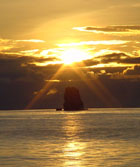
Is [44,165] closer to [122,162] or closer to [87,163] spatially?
[87,163]

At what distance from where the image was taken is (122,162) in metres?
57.5

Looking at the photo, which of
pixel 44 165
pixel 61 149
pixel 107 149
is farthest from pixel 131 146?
pixel 44 165

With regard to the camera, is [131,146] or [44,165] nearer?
[44,165]

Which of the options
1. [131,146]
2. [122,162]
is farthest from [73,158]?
[131,146]

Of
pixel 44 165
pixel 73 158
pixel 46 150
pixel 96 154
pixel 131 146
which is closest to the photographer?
pixel 44 165

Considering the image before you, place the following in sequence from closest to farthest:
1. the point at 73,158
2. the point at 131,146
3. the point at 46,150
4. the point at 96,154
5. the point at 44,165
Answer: the point at 44,165 < the point at 73,158 < the point at 96,154 < the point at 46,150 < the point at 131,146

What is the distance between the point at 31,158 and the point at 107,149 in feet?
48.1

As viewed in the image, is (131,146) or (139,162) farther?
(131,146)

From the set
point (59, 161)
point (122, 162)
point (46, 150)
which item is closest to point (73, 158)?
point (59, 161)

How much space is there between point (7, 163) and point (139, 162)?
14.8m

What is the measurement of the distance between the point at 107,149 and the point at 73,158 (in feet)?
40.3

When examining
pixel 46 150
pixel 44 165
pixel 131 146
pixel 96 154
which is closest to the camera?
pixel 44 165

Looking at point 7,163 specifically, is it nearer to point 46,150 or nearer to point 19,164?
point 19,164

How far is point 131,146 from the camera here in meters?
76.9
